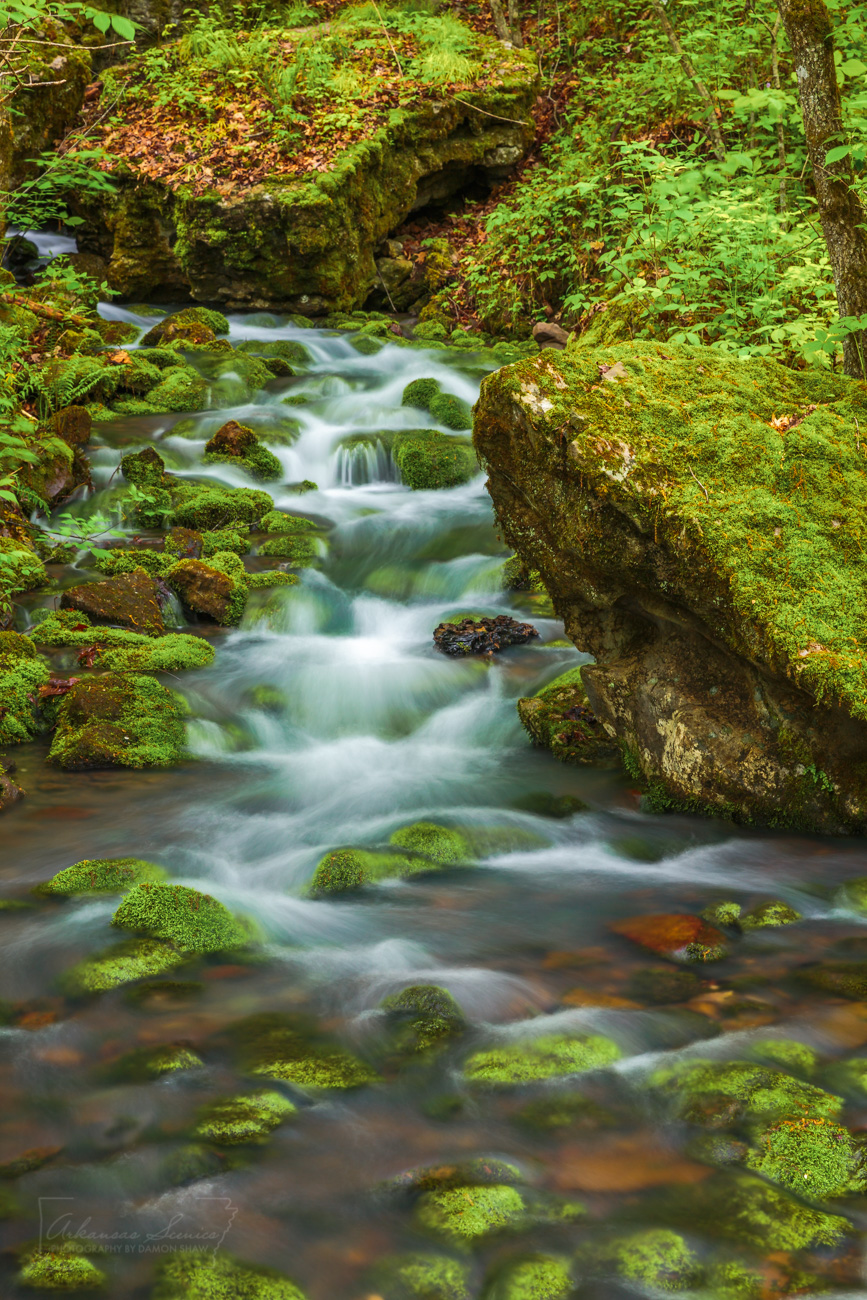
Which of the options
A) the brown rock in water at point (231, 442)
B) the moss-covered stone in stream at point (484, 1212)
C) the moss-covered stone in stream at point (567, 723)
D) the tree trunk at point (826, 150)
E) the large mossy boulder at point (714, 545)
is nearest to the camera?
the moss-covered stone in stream at point (484, 1212)

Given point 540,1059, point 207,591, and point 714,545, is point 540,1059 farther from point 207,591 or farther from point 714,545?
point 207,591

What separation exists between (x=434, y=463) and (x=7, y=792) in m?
6.72

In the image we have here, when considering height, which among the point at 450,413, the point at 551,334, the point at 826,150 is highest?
the point at 826,150

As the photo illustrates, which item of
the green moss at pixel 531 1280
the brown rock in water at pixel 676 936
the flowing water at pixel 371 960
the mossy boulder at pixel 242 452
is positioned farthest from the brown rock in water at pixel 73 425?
the green moss at pixel 531 1280

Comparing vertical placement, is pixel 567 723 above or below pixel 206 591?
below

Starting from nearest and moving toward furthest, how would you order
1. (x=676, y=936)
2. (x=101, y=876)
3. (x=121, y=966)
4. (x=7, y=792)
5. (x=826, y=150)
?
(x=121, y=966)
(x=676, y=936)
(x=101, y=876)
(x=7, y=792)
(x=826, y=150)

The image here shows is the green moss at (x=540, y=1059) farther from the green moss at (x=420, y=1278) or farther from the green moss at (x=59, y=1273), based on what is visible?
the green moss at (x=59, y=1273)

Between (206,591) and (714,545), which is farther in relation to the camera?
(206,591)

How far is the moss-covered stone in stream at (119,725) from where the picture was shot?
5406mm

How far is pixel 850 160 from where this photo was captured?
5.31m

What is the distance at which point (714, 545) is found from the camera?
406cm

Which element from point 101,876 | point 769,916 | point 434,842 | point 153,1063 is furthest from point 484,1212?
point 101,876

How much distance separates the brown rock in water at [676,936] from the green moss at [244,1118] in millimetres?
1624

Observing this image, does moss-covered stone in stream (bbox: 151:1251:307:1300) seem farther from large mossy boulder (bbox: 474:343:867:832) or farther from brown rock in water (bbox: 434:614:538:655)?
brown rock in water (bbox: 434:614:538:655)
